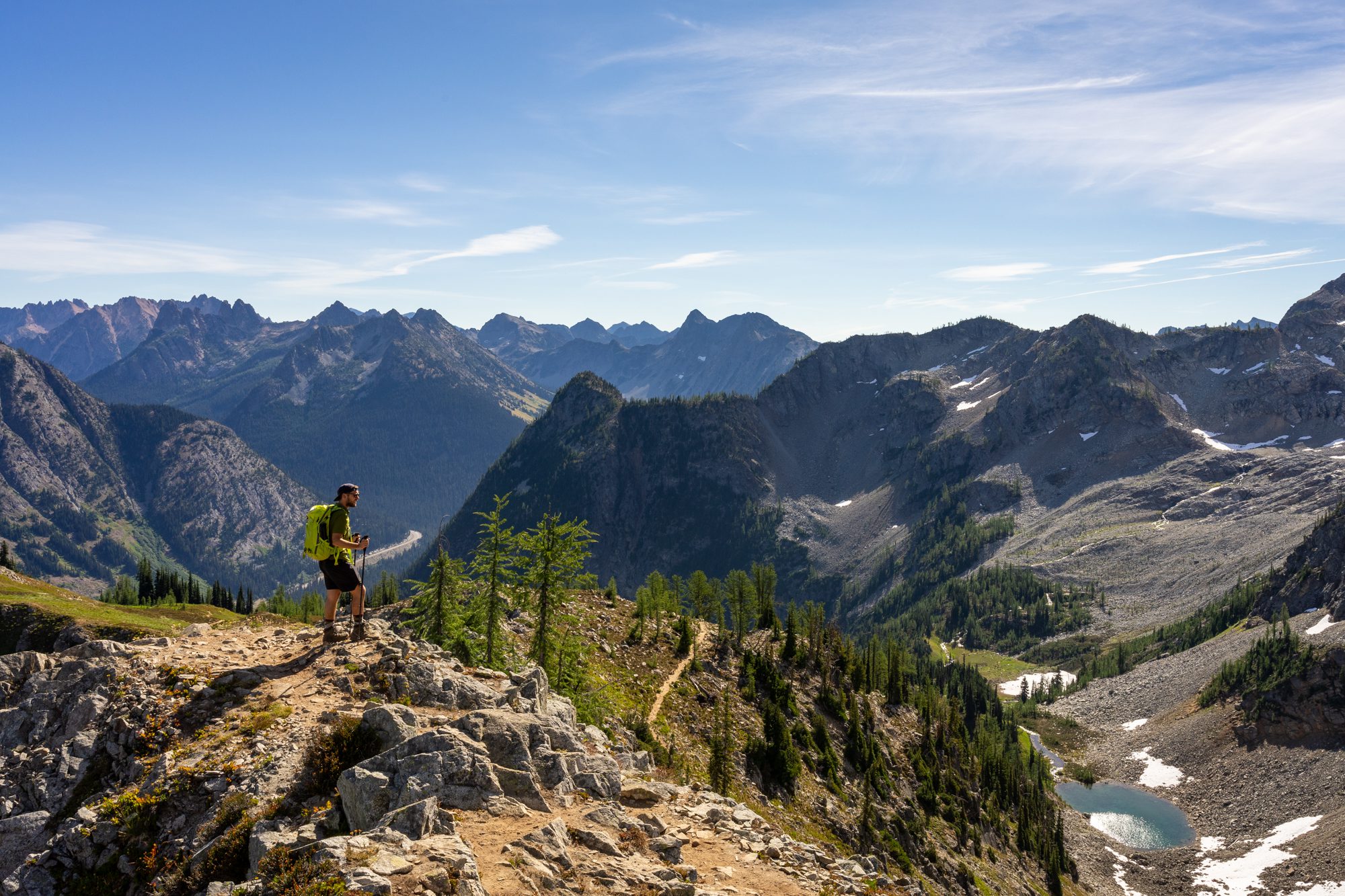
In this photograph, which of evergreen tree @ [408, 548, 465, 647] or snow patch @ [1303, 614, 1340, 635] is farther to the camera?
snow patch @ [1303, 614, 1340, 635]

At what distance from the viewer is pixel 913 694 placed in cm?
13175

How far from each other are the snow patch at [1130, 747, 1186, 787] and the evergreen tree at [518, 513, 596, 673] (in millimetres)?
182615

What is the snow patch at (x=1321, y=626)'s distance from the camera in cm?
18500

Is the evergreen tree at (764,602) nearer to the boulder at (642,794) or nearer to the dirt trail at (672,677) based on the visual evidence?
the dirt trail at (672,677)

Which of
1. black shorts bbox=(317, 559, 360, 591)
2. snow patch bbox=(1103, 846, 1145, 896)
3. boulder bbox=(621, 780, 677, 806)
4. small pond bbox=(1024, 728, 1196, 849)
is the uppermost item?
black shorts bbox=(317, 559, 360, 591)

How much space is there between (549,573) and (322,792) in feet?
103

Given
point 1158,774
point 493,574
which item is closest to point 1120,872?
point 1158,774

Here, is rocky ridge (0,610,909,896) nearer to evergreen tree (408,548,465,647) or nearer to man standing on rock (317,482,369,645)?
man standing on rock (317,482,369,645)

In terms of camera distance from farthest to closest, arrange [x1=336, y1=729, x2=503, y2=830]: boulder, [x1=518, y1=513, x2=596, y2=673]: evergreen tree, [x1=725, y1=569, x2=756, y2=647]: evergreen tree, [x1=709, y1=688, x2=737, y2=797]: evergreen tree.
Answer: [x1=725, y1=569, x2=756, y2=647]: evergreen tree → [x1=709, y1=688, x2=737, y2=797]: evergreen tree → [x1=518, y1=513, x2=596, y2=673]: evergreen tree → [x1=336, y1=729, x2=503, y2=830]: boulder

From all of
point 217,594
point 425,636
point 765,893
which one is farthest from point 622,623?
point 217,594

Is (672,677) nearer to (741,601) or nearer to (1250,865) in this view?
(741,601)

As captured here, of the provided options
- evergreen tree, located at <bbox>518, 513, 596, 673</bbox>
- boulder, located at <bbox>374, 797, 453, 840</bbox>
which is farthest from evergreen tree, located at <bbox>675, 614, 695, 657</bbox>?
boulder, located at <bbox>374, 797, 453, 840</bbox>

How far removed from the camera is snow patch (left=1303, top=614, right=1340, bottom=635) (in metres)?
185

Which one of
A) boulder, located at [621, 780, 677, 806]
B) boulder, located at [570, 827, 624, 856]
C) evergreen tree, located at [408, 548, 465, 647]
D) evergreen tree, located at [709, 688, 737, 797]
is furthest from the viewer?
evergreen tree, located at [709, 688, 737, 797]
